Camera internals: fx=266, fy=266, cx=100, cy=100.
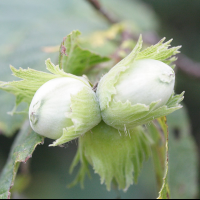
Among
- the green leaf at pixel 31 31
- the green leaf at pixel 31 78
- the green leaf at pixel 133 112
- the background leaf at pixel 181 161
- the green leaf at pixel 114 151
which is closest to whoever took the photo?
the green leaf at pixel 133 112

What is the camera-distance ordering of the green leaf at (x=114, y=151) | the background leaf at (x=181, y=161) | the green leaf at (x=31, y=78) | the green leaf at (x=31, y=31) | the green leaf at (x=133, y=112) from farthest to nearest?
1. the background leaf at (x=181, y=161)
2. the green leaf at (x=31, y=31)
3. the green leaf at (x=114, y=151)
4. the green leaf at (x=31, y=78)
5. the green leaf at (x=133, y=112)

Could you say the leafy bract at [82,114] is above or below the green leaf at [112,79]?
below

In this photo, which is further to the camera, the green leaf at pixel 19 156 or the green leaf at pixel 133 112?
the green leaf at pixel 19 156

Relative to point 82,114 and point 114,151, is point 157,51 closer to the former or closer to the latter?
point 82,114

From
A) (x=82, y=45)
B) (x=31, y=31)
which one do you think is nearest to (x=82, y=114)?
(x=82, y=45)

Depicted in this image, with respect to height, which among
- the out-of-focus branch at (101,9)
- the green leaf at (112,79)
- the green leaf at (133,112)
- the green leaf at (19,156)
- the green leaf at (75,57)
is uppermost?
the out-of-focus branch at (101,9)

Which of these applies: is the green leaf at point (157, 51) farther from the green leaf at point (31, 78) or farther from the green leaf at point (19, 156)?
the green leaf at point (19, 156)

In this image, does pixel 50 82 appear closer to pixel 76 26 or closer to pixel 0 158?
pixel 76 26

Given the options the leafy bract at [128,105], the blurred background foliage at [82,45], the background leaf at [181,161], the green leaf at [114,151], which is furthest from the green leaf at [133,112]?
the background leaf at [181,161]
